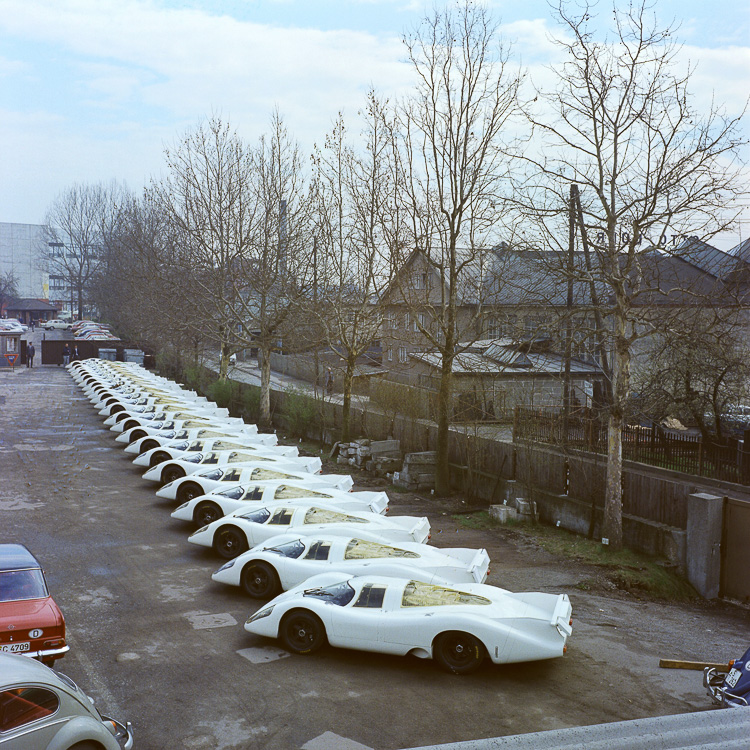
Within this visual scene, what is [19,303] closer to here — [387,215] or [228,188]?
[228,188]

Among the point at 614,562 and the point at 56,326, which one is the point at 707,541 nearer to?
the point at 614,562

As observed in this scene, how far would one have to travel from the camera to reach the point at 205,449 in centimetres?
2081

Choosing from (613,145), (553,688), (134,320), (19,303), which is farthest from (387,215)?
(19,303)

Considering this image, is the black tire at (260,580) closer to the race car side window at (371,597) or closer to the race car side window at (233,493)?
the race car side window at (371,597)

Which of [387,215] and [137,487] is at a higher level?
[387,215]

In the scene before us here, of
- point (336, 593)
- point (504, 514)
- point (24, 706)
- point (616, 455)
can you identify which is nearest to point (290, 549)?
point (336, 593)

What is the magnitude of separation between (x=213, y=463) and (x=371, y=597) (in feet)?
33.6

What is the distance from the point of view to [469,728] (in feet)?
25.7

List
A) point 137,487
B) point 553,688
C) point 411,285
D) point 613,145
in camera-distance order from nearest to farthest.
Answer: point 553,688 < point 613,145 < point 137,487 < point 411,285

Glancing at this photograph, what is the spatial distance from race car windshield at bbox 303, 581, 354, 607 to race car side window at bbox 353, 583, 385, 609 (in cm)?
14

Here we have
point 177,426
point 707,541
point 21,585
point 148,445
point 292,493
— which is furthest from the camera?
point 177,426

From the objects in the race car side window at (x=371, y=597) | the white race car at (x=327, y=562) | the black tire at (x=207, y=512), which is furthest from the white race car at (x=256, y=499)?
the race car side window at (x=371, y=597)

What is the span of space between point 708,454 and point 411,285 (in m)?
9.73

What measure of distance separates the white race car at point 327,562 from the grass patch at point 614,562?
3.32m
